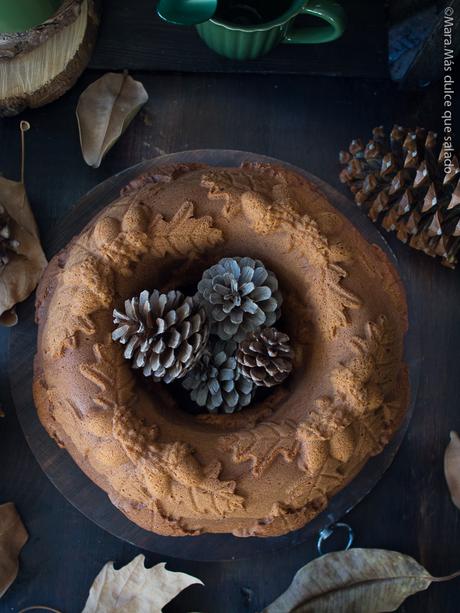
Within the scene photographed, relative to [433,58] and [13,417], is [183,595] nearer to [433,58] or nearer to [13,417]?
[13,417]

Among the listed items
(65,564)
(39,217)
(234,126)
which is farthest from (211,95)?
(65,564)

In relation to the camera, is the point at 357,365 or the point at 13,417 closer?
the point at 357,365

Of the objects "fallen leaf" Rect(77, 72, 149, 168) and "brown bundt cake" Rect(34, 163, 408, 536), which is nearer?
"brown bundt cake" Rect(34, 163, 408, 536)

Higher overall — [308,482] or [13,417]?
[308,482]

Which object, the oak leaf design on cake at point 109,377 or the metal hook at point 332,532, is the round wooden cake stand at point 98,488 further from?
the oak leaf design on cake at point 109,377

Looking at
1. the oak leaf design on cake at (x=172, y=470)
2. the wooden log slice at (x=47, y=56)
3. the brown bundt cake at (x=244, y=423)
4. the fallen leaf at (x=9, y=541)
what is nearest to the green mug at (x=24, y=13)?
the wooden log slice at (x=47, y=56)

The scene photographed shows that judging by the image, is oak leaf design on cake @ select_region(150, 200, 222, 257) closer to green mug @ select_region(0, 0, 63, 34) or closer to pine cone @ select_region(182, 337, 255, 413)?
pine cone @ select_region(182, 337, 255, 413)

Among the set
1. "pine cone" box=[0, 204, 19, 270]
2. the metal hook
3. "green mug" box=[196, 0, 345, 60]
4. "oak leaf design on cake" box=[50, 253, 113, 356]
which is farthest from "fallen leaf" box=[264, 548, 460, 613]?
"green mug" box=[196, 0, 345, 60]
